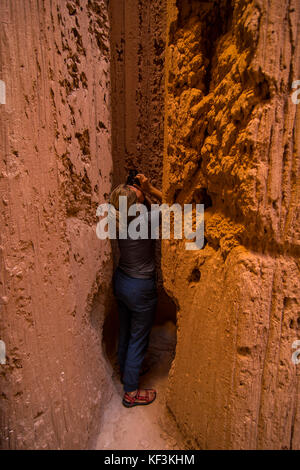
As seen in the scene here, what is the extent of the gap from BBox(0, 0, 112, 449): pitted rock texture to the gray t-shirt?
0.96 feet

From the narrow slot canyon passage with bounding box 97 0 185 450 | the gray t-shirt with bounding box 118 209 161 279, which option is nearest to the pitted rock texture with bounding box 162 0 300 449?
the gray t-shirt with bounding box 118 209 161 279

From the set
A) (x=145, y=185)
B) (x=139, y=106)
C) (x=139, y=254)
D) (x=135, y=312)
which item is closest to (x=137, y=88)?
(x=139, y=106)

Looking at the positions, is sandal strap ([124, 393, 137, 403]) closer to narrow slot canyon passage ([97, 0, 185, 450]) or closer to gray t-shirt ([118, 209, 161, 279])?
narrow slot canyon passage ([97, 0, 185, 450])

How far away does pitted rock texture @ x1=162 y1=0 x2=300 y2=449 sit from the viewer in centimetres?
79

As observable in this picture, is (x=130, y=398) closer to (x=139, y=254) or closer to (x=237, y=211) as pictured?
(x=139, y=254)

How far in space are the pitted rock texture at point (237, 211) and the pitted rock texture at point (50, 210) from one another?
1.29ft

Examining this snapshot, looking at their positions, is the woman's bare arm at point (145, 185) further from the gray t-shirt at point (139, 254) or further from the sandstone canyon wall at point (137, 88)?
the sandstone canyon wall at point (137, 88)

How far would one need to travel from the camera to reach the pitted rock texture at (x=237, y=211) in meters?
0.79

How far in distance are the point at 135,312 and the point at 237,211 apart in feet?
3.15

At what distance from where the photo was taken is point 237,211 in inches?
Answer: 36.5

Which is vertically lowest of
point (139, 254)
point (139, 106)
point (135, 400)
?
point (135, 400)

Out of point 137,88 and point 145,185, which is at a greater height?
point 137,88
